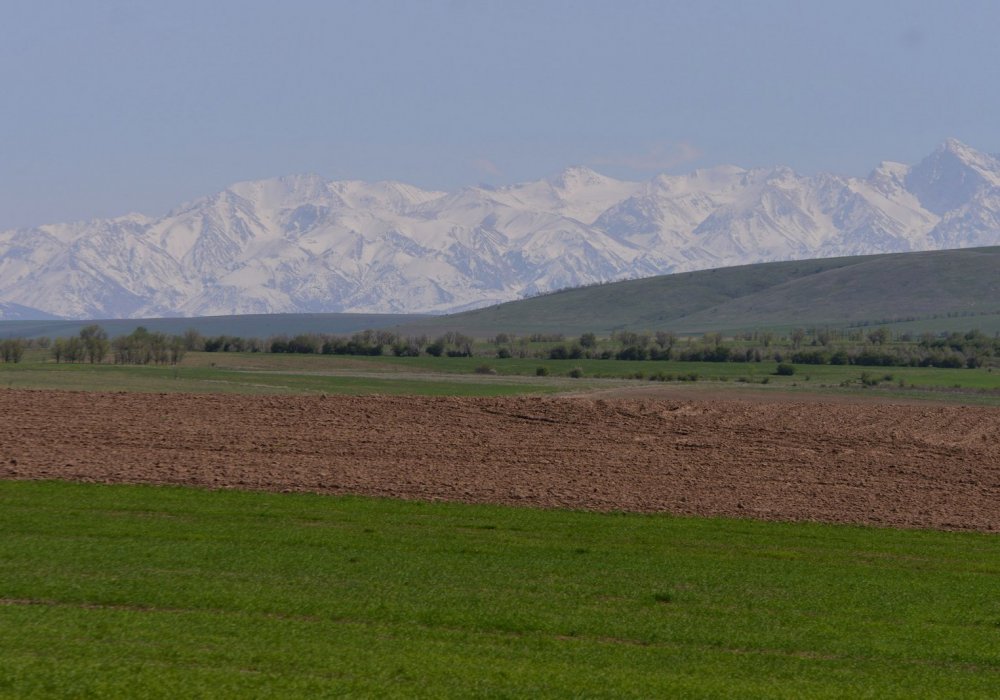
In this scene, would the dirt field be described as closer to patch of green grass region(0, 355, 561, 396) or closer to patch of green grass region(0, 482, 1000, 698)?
patch of green grass region(0, 482, 1000, 698)

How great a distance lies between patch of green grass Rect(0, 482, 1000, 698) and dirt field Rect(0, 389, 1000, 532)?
2.05 meters

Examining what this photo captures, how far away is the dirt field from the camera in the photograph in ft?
91.0

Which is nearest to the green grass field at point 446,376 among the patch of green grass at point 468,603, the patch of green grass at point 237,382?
the patch of green grass at point 237,382

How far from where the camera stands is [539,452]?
33.6m

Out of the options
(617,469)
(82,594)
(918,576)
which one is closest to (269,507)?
(82,594)

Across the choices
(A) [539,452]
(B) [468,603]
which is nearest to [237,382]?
(A) [539,452]

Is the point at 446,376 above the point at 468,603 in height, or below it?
above

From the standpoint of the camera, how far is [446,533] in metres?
23.0

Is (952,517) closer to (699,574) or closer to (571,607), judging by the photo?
(699,574)

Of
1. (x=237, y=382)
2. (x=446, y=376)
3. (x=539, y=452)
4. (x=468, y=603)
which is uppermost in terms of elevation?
(x=446, y=376)

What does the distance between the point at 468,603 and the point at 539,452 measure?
1617 centimetres

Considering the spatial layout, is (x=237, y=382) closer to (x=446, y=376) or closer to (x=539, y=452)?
(x=446, y=376)

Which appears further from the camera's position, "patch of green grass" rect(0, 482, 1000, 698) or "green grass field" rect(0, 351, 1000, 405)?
"green grass field" rect(0, 351, 1000, 405)

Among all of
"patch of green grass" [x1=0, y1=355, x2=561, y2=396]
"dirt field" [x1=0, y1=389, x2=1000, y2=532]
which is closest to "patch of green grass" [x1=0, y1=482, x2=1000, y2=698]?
"dirt field" [x1=0, y1=389, x2=1000, y2=532]
